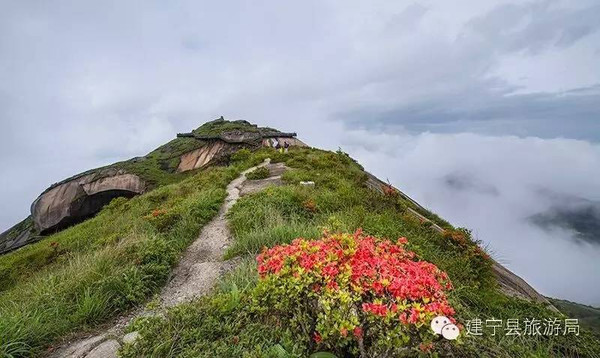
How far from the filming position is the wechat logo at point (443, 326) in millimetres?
3064

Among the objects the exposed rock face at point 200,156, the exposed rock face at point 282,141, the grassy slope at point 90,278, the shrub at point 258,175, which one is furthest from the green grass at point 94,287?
the exposed rock face at point 282,141

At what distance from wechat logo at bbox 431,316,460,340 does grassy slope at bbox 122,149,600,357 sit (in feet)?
3.65

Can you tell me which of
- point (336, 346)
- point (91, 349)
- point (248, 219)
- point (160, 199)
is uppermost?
point (160, 199)

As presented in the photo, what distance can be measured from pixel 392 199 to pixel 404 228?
8.80ft

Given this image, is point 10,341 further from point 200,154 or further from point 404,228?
point 200,154

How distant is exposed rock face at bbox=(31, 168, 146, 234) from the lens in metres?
29.1

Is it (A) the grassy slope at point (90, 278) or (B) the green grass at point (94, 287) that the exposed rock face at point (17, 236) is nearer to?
(A) the grassy slope at point (90, 278)

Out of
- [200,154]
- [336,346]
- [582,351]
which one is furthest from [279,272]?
[200,154]

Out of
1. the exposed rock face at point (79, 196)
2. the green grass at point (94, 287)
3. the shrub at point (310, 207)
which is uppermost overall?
the exposed rock face at point (79, 196)

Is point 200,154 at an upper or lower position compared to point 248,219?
upper

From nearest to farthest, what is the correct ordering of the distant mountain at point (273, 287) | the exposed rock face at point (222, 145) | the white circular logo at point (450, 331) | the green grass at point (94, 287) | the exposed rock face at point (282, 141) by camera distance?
the white circular logo at point (450, 331) → the distant mountain at point (273, 287) → the green grass at point (94, 287) → the exposed rock face at point (222, 145) → the exposed rock face at point (282, 141)

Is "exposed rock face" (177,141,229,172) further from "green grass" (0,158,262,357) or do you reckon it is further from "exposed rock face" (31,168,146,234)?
"green grass" (0,158,262,357)

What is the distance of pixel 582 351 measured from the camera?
18.8 ft

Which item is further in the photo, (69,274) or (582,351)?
(69,274)
